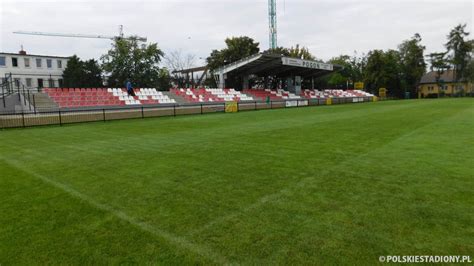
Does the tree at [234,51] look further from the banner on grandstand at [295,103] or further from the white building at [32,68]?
the white building at [32,68]

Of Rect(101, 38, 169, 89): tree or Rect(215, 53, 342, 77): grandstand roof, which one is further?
Rect(101, 38, 169, 89): tree

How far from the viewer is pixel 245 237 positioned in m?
3.50

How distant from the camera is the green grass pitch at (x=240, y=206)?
3225 mm

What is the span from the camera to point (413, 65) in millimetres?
72875

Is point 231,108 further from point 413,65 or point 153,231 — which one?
point 413,65

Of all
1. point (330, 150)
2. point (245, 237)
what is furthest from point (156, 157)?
point (245, 237)

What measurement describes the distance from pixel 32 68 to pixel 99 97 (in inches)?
1271

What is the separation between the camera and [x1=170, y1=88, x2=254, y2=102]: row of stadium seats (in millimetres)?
37856

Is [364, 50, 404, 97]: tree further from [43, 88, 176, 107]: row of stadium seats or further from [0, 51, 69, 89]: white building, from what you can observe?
[0, 51, 69, 89]: white building

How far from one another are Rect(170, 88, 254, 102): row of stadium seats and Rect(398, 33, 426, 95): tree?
159 feet

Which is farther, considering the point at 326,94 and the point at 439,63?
the point at 439,63

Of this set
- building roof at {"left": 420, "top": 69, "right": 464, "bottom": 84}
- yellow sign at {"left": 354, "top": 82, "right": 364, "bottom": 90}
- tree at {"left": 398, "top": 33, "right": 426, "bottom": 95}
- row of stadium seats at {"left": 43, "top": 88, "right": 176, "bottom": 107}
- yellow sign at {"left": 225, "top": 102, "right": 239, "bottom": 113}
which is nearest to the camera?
row of stadium seats at {"left": 43, "top": 88, "right": 176, "bottom": 107}

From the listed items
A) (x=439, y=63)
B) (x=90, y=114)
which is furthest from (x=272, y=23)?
(x=90, y=114)

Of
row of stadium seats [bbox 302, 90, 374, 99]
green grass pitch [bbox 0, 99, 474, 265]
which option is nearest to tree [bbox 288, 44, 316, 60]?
row of stadium seats [bbox 302, 90, 374, 99]
